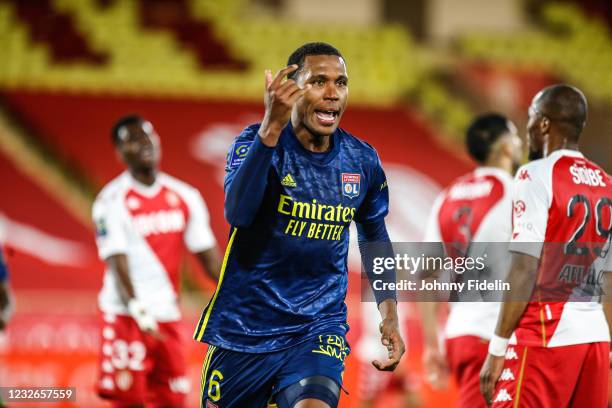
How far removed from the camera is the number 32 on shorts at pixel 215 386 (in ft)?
15.3

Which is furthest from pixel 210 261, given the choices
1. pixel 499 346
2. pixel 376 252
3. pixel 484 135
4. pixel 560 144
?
pixel 560 144

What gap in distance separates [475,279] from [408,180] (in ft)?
41.3

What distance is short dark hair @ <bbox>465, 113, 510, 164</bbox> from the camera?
6.92 m

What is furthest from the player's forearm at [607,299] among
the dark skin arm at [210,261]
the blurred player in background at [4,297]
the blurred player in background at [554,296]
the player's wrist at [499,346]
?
the blurred player in background at [4,297]

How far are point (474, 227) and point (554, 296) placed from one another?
66.0 inches

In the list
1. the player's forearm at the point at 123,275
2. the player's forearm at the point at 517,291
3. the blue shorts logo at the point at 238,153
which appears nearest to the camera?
the blue shorts logo at the point at 238,153

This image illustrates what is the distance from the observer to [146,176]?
25.5 feet

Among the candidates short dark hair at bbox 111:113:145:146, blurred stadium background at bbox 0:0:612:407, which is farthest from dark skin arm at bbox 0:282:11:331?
blurred stadium background at bbox 0:0:612:407

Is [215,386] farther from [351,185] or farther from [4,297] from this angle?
[4,297]

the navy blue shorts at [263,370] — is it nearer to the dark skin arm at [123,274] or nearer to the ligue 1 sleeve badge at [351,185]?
the ligue 1 sleeve badge at [351,185]

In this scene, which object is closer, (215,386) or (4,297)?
(215,386)

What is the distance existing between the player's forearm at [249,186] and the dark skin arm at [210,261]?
126 inches

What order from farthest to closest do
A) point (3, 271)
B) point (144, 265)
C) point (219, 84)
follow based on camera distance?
point (219, 84)
point (144, 265)
point (3, 271)

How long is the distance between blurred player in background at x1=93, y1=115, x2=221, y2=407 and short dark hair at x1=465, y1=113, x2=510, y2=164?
2.21 metres
